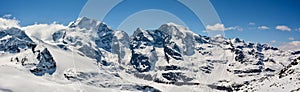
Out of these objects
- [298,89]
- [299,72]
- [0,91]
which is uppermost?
[0,91]

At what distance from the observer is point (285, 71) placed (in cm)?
13725

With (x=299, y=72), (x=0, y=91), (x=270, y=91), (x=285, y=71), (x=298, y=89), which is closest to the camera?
(x=298, y=89)

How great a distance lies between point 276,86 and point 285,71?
23.4 m

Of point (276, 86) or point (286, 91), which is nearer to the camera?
point (286, 91)

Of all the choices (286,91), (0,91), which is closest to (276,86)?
(286,91)

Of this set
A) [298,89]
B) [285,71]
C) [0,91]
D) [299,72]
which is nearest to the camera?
[298,89]

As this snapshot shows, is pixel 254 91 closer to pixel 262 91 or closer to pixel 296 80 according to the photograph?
pixel 262 91

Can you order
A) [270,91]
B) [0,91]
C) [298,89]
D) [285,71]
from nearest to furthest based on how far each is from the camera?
[298,89] → [270,91] → [285,71] → [0,91]

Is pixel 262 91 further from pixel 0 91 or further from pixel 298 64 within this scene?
pixel 0 91

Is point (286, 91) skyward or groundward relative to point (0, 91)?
groundward

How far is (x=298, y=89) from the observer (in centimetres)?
9956

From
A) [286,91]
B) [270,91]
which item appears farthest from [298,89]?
[270,91]

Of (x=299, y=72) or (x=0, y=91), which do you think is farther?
(x=0, y=91)

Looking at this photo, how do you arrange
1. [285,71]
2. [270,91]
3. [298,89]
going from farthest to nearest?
1. [285,71]
2. [270,91]
3. [298,89]
